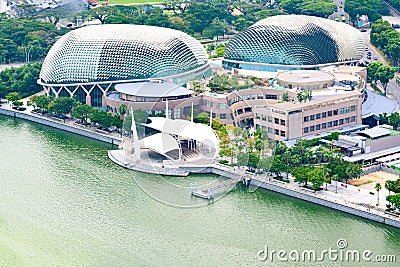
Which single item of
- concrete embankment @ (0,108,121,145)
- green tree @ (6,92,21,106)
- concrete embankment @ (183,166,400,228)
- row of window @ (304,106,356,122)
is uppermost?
row of window @ (304,106,356,122)

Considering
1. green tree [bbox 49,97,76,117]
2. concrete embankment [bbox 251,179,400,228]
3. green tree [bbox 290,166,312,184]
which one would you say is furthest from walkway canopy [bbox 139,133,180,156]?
green tree [bbox 49,97,76,117]

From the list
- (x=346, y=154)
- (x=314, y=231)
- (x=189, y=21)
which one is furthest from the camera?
(x=189, y=21)

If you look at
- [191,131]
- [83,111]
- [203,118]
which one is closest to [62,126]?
[83,111]

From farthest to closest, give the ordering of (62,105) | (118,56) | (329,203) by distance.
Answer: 1. (118,56)
2. (62,105)
3. (329,203)

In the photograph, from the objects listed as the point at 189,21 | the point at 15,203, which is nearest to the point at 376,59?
the point at 189,21

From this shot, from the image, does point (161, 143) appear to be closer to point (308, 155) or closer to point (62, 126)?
point (308, 155)

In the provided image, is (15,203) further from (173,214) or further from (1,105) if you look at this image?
(1,105)

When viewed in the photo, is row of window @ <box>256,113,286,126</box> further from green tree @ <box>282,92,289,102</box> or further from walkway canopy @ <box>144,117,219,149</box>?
walkway canopy @ <box>144,117,219,149</box>
